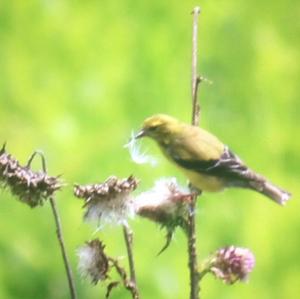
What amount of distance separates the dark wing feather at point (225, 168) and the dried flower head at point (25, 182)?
0.23 m

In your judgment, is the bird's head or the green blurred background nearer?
the bird's head

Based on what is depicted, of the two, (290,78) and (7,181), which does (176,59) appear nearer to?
(290,78)

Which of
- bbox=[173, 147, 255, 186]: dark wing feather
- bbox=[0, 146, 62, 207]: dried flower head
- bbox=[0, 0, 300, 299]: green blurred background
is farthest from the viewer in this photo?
bbox=[0, 0, 300, 299]: green blurred background

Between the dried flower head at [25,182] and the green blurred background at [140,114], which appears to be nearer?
the dried flower head at [25,182]

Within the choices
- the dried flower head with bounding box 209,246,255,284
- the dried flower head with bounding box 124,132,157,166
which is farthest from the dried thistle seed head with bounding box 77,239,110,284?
the dried flower head with bounding box 124,132,157,166

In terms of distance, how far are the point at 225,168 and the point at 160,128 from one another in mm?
107

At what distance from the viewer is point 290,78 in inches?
60.1

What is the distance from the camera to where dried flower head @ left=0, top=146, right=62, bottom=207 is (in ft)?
3.51

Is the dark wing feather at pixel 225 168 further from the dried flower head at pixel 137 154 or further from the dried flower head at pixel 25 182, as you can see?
the dried flower head at pixel 25 182

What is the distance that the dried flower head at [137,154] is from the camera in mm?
1337

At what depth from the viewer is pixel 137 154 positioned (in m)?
1.35

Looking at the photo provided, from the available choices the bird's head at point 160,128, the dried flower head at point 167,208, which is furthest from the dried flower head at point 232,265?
the bird's head at point 160,128

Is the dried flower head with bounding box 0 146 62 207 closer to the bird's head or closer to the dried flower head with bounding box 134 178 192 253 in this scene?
the dried flower head with bounding box 134 178 192 253

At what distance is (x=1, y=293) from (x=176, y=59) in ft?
1.52
